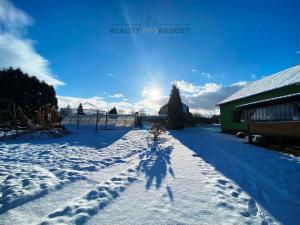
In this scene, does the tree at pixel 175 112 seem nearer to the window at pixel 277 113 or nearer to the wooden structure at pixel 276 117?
the wooden structure at pixel 276 117

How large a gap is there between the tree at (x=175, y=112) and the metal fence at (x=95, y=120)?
16.0 ft

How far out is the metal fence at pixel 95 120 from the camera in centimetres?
2061

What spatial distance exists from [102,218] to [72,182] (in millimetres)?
1846

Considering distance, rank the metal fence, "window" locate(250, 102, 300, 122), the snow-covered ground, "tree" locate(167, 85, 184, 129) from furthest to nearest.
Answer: "tree" locate(167, 85, 184, 129), the metal fence, "window" locate(250, 102, 300, 122), the snow-covered ground

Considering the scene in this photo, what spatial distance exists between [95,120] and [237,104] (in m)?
13.9

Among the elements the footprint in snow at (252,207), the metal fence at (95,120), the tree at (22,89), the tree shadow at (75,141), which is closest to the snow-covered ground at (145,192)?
the footprint in snow at (252,207)

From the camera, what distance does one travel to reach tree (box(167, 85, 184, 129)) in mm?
25312

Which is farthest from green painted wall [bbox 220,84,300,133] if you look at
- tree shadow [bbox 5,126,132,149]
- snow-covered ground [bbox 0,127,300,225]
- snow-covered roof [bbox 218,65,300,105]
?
tree shadow [bbox 5,126,132,149]

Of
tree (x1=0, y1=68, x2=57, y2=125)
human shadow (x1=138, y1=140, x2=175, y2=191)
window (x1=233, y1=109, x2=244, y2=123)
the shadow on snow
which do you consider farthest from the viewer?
tree (x1=0, y1=68, x2=57, y2=125)

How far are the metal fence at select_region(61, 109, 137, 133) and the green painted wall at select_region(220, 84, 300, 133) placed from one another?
1003 cm

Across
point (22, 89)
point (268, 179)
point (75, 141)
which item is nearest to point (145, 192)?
point (268, 179)

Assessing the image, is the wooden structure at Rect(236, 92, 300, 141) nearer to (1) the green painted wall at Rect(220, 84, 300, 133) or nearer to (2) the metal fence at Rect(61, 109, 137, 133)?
(1) the green painted wall at Rect(220, 84, 300, 133)

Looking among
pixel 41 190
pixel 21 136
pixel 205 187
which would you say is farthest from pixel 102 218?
pixel 21 136

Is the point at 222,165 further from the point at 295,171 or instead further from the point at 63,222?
the point at 63,222
